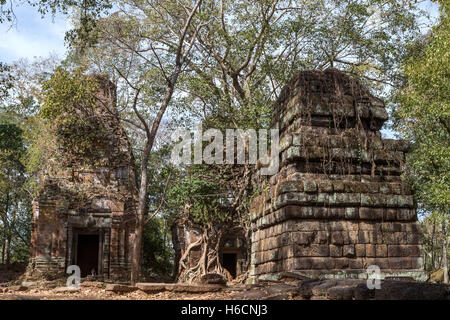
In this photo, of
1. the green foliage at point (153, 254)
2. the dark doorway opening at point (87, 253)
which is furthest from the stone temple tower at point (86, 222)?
the green foliage at point (153, 254)

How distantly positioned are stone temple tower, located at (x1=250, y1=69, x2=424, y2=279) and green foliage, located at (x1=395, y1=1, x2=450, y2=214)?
5.55 meters

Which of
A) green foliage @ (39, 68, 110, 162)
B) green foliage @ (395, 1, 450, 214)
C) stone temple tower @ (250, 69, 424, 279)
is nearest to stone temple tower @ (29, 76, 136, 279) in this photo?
green foliage @ (39, 68, 110, 162)

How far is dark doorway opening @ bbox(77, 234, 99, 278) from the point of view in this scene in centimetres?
1969

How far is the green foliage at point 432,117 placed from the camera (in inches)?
551

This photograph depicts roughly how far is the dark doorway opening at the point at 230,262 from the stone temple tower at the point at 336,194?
12019mm

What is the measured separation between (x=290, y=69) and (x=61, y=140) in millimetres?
8506

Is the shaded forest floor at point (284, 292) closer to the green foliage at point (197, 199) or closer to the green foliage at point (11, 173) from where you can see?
the green foliage at point (197, 199)

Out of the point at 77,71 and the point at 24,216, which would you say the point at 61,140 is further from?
the point at 24,216

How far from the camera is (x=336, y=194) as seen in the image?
336 inches

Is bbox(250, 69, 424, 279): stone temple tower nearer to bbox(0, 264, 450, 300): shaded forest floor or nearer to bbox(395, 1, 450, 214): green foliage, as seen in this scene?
bbox(0, 264, 450, 300): shaded forest floor

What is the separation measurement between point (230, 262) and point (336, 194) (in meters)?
13.7

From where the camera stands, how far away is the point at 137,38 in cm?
1515

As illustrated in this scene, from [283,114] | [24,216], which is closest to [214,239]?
[283,114]
